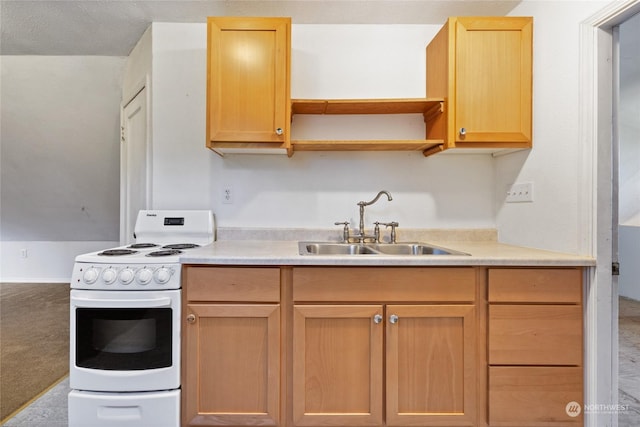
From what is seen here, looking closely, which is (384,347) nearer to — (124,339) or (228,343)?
(228,343)

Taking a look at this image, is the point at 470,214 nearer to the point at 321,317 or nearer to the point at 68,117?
the point at 321,317

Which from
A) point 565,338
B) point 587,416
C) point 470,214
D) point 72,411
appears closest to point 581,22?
point 470,214

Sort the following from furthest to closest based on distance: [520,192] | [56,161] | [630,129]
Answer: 1. [56,161]
2. [630,129]
3. [520,192]

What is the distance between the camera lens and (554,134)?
153cm

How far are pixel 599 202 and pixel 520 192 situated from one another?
1.46 feet

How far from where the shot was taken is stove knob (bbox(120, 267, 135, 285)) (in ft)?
4.21

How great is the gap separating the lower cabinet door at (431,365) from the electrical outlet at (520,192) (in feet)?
2.67

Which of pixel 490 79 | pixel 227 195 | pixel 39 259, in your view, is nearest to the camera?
pixel 490 79

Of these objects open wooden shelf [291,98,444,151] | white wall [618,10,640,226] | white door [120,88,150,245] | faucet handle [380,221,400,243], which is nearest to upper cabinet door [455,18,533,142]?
open wooden shelf [291,98,444,151]

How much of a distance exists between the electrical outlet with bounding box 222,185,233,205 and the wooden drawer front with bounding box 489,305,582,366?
1.58m

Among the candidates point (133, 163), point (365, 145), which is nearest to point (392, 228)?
point (365, 145)

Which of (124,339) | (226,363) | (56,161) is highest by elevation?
(56,161)

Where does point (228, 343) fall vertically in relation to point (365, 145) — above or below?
below

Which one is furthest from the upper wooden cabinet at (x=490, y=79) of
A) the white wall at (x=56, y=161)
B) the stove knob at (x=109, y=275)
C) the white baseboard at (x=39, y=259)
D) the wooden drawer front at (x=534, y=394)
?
the white baseboard at (x=39, y=259)
